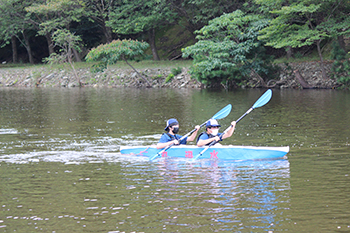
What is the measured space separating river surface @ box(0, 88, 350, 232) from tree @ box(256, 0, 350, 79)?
13623 millimetres

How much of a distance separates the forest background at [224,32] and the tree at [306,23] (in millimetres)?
63

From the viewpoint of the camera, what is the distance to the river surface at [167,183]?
714 centimetres

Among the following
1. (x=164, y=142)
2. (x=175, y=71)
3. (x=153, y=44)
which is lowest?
(x=164, y=142)

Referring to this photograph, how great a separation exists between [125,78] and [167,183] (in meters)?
36.9

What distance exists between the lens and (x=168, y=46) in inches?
2061

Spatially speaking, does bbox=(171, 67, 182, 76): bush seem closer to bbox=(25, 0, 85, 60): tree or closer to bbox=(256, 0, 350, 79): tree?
bbox=(256, 0, 350, 79): tree

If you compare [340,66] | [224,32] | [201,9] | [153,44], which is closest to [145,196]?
[340,66]

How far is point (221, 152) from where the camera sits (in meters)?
11.9

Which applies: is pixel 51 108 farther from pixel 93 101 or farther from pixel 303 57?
pixel 303 57

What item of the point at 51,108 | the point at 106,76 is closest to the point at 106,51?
the point at 106,76

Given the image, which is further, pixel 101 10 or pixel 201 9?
pixel 101 10

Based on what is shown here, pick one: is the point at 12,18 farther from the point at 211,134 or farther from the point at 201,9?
the point at 211,134

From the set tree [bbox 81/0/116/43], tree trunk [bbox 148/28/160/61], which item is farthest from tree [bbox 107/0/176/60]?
tree [bbox 81/0/116/43]

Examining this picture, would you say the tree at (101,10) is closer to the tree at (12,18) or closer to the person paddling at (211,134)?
the tree at (12,18)
